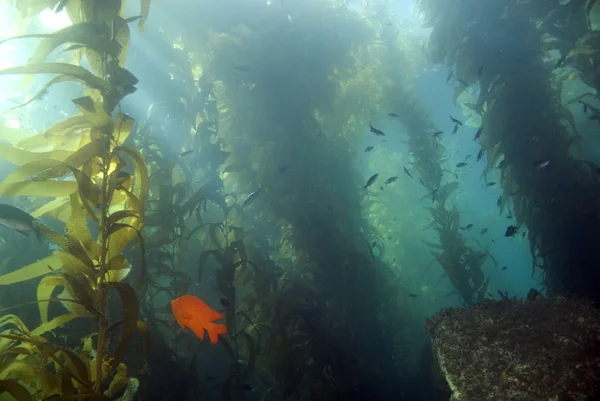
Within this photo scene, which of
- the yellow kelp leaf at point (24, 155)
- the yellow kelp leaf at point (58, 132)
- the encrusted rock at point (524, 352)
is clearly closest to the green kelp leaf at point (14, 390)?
the yellow kelp leaf at point (24, 155)

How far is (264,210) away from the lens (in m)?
6.49

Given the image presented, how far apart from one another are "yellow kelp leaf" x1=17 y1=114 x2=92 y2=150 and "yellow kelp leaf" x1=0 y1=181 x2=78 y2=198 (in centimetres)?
35

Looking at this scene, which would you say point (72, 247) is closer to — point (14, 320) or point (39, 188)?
point (39, 188)

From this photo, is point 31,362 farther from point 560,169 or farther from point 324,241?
point 560,169

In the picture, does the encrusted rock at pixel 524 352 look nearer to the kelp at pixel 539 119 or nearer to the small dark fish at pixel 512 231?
the kelp at pixel 539 119

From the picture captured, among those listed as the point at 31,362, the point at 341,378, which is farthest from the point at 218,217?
the point at 31,362

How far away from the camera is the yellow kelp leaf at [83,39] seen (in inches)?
86.4

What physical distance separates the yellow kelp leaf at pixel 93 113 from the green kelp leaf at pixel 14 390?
5.03ft

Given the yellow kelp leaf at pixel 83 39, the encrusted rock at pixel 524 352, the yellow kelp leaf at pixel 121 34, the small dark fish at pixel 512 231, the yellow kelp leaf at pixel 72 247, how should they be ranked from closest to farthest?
the yellow kelp leaf at pixel 72 247
the yellow kelp leaf at pixel 83 39
the yellow kelp leaf at pixel 121 34
the encrusted rock at pixel 524 352
the small dark fish at pixel 512 231

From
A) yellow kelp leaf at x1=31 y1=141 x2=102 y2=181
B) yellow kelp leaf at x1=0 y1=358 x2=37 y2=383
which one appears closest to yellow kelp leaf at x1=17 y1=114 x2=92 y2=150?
yellow kelp leaf at x1=31 y1=141 x2=102 y2=181

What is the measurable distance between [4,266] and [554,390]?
6.86 m

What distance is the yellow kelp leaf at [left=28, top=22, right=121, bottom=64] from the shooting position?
7.20ft

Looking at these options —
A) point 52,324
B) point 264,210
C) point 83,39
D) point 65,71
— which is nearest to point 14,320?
point 52,324

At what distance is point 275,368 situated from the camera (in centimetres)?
472
